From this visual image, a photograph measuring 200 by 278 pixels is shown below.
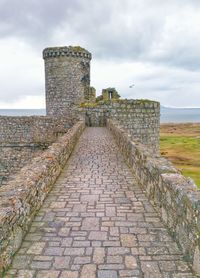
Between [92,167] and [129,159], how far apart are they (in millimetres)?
1154

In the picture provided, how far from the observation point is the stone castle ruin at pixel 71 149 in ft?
14.5

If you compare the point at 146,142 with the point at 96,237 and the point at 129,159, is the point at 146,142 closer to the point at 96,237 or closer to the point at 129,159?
the point at 129,159

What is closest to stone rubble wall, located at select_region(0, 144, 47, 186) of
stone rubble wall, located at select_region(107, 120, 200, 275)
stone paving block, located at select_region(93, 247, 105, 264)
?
stone rubble wall, located at select_region(107, 120, 200, 275)

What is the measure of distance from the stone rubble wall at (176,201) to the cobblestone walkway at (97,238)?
17 centimetres

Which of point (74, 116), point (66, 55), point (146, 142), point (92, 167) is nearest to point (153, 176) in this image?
point (92, 167)

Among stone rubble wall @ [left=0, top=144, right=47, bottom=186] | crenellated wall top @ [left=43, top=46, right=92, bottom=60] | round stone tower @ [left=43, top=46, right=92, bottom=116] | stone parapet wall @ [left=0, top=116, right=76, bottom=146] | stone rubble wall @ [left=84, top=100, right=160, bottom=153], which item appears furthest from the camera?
round stone tower @ [left=43, top=46, right=92, bottom=116]

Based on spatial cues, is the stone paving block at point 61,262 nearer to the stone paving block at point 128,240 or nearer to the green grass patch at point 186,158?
the stone paving block at point 128,240

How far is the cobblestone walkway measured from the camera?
13.4 feet

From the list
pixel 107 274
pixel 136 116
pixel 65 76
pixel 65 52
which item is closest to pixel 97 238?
pixel 107 274

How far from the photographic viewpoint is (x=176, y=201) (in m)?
4.77

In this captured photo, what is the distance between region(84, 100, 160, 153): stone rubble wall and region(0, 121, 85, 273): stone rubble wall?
14.5m

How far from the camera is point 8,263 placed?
4152 mm

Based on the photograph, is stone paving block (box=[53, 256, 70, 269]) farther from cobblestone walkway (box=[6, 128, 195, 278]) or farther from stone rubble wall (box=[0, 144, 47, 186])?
stone rubble wall (box=[0, 144, 47, 186])

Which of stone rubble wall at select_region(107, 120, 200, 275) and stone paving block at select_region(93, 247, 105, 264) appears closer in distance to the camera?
stone rubble wall at select_region(107, 120, 200, 275)
